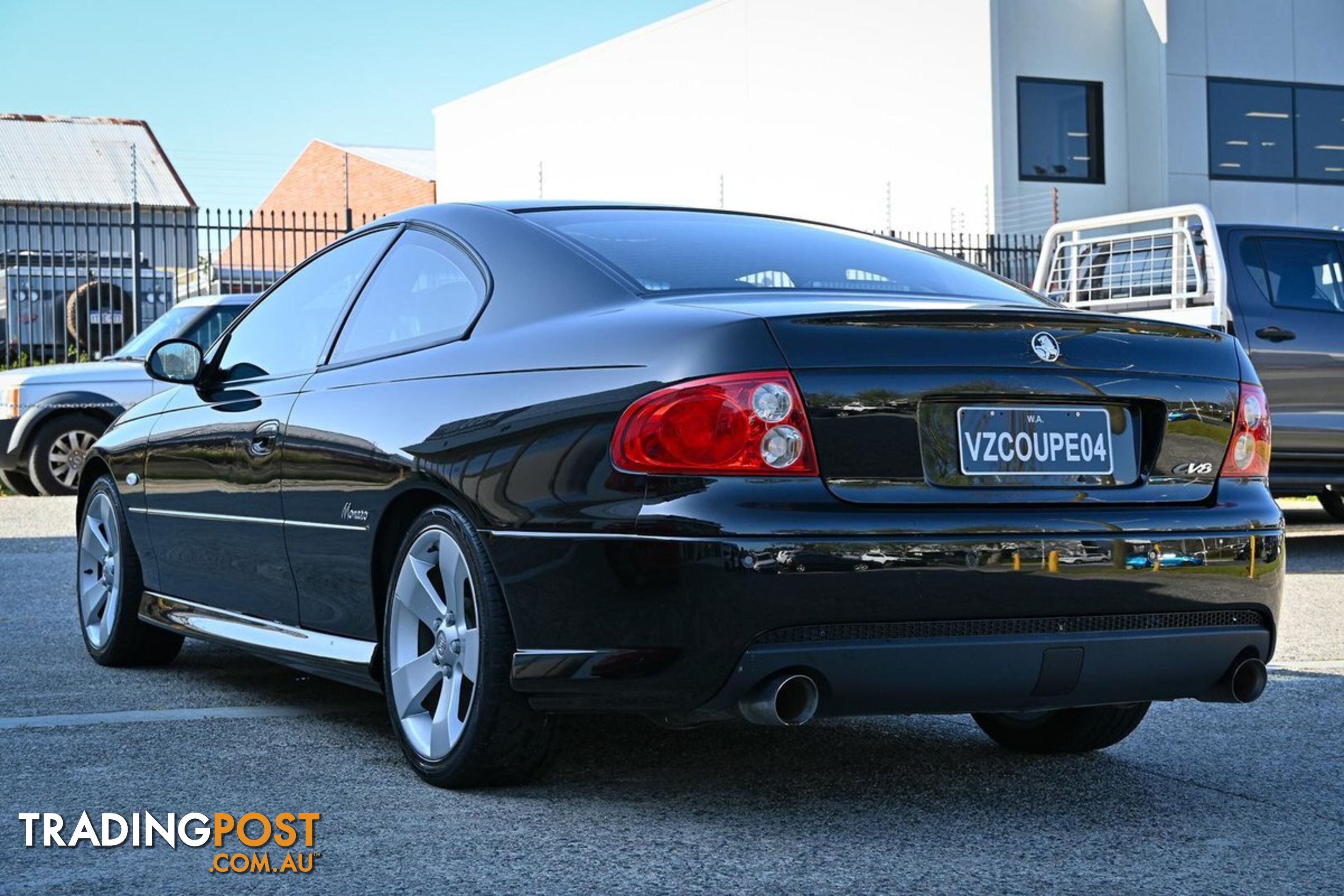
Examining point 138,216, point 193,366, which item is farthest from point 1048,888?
point 138,216

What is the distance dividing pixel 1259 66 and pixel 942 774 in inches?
956

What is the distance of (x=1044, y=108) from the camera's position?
2600 centimetres

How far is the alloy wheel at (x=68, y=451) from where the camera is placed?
14602 mm

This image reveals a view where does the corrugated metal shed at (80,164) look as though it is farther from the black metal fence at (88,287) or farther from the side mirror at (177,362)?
the side mirror at (177,362)

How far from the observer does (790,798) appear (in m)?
4.17

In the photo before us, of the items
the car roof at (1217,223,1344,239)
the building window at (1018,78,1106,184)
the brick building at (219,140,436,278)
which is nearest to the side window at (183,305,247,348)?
the car roof at (1217,223,1344,239)

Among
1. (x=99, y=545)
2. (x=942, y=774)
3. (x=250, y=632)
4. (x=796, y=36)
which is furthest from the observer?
(x=796, y=36)

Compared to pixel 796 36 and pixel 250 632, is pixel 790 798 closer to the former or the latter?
pixel 250 632

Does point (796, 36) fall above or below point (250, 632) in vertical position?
above

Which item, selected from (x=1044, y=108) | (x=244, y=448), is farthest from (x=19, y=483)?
(x=1044, y=108)

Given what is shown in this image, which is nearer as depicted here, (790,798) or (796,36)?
(790,798)

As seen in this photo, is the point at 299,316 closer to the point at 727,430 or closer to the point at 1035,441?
the point at 727,430

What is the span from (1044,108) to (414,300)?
2264cm

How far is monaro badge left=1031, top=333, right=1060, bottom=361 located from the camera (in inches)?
150
